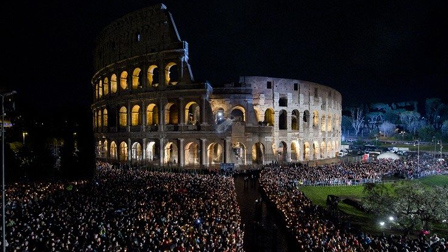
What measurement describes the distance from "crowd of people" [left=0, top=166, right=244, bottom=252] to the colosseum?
57.8ft

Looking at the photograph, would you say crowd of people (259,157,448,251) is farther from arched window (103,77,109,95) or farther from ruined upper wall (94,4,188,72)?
arched window (103,77,109,95)

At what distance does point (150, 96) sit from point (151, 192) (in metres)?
24.0

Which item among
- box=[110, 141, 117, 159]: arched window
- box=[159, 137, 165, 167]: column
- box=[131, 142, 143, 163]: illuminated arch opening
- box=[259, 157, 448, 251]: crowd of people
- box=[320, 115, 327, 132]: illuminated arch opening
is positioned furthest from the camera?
box=[320, 115, 327, 132]: illuminated arch opening

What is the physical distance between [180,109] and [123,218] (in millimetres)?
26122

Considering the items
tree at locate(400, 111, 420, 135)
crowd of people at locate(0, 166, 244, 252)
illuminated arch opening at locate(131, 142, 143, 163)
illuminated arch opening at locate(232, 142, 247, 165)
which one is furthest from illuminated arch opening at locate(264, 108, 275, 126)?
tree at locate(400, 111, 420, 135)

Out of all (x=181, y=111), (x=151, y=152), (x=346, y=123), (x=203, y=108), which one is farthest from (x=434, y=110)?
(x=151, y=152)

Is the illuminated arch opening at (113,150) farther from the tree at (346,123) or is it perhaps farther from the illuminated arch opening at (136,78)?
the tree at (346,123)

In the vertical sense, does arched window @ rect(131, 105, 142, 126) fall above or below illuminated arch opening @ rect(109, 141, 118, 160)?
above

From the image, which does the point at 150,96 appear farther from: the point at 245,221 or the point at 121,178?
the point at 245,221

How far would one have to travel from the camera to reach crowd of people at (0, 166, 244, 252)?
38.1ft

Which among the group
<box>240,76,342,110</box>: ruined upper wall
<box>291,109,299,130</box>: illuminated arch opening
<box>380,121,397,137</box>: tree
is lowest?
<box>380,121,397,137</box>: tree

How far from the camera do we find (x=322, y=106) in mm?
50594

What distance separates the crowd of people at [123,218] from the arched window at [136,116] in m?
22.9

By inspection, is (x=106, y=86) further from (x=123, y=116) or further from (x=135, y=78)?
(x=135, y=78)
